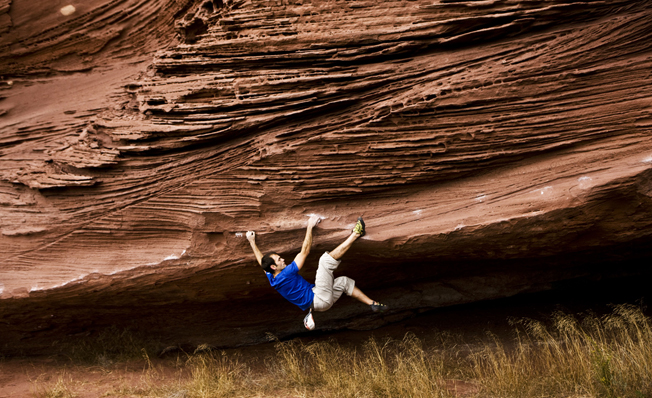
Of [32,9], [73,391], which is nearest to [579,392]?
[73,391]

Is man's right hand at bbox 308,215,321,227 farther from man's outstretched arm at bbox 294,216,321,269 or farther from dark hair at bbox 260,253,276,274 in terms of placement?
dark hair at bbox 260,253,276,274

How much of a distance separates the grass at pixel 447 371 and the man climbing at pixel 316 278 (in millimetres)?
757

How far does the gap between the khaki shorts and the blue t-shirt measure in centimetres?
8

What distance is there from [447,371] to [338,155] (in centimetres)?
274

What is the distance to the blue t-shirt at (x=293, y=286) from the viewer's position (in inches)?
196

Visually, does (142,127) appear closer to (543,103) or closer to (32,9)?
(32,9)

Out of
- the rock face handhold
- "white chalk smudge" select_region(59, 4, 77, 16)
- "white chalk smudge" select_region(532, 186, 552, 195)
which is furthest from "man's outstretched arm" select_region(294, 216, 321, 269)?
"white chalk smudge" select_region(59, 4, 77, 16)

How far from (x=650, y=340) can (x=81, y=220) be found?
6088 mm

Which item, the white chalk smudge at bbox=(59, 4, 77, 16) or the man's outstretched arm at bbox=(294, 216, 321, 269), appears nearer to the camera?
the man's outstretched arm at bbox=(294, 216, 321, 269)

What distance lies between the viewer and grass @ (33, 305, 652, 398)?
4.58 meters

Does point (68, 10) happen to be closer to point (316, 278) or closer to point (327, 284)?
point (316, 278)

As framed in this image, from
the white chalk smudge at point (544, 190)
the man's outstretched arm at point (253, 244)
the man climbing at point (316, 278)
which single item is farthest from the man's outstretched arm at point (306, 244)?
the white chalk smudge at point (544, 190)

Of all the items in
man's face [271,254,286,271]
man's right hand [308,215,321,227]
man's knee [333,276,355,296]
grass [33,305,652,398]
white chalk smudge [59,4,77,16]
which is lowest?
grass [33,305,652,398]

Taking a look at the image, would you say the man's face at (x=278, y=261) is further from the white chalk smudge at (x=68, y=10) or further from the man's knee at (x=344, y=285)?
the white chalk smudge at (x=68, y=10)
